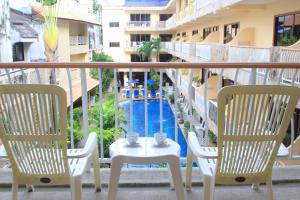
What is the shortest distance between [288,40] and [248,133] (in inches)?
272

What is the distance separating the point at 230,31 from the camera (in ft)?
44.9

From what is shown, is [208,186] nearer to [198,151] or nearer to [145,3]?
[198,151]

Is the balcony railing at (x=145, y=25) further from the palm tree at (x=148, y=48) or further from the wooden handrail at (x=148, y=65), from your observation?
the wooden handrail at (x=148, y=65)

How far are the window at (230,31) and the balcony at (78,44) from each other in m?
7.58

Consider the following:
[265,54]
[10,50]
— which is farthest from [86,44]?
[265,54]

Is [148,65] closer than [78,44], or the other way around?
[148,65]

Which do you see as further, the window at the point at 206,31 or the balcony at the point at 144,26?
the balcony at the point at 144,26

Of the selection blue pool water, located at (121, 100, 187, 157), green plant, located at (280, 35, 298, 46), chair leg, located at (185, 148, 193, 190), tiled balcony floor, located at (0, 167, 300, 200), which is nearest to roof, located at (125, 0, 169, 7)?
blue pool water, located at (121, 100, 187, 157)

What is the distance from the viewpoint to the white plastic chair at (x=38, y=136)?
2.02m

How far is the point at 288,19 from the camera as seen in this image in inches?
332

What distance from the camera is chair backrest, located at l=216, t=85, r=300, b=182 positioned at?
6.65 ft

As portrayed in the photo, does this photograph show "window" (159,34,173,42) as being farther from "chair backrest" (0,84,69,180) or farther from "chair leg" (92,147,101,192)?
"chair backrest" (0,84,69,180)

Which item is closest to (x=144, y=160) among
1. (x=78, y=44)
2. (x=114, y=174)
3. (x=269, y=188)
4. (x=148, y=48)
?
(x=114, y=174)

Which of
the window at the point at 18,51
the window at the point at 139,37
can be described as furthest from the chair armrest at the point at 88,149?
the window at the point at 139,37
